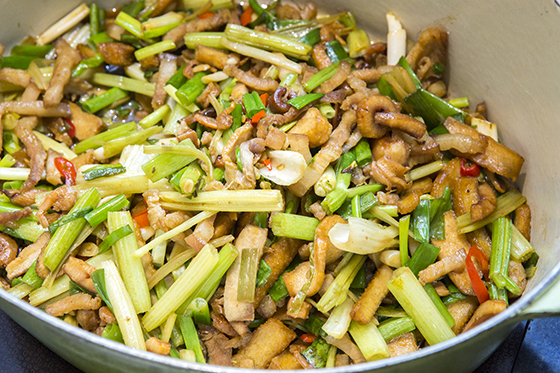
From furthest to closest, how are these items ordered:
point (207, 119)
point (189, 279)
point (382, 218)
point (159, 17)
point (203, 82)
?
point (159, 17)
point (203, 82)
point (207, 119)
point (382, 218)
point (189, 279)

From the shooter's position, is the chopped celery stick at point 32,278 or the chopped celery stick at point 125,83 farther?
the chopped celery stick at point 125,83

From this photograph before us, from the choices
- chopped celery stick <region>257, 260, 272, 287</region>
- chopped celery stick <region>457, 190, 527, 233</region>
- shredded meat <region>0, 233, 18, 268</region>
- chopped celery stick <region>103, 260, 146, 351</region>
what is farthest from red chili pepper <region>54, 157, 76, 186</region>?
chopped celery stick <region>457, 190, 527, 233</region>

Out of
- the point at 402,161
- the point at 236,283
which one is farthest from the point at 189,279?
the point at 402,161

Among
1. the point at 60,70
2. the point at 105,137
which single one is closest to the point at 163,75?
the point at 105,137

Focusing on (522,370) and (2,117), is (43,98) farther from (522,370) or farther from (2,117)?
(522,370)

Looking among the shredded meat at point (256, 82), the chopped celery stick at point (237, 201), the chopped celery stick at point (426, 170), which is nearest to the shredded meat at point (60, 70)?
the shredded meat at point (256, 82)

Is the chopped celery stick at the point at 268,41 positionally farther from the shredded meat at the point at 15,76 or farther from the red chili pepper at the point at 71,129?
the shredded meat at the point at 15,76

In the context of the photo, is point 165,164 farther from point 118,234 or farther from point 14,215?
point 14,215

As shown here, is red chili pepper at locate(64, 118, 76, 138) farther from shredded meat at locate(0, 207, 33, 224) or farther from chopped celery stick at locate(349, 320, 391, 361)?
chopped celery stick at locate(349, 320, 391, 361)
